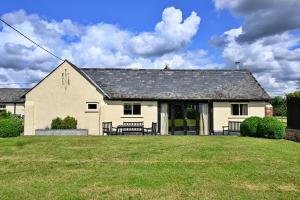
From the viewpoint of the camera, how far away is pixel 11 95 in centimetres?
5853

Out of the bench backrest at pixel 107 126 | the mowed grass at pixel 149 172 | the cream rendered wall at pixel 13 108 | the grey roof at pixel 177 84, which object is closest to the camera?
the mowed grass at pixel 149 172

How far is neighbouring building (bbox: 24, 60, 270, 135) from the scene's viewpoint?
2806 centimetres

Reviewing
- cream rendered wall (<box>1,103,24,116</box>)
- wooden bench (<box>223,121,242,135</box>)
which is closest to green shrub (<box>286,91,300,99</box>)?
wooden bench (<box>223,121,242,135</box>)

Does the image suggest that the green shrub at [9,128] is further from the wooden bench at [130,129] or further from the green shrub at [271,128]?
the green shrub at [271,128]

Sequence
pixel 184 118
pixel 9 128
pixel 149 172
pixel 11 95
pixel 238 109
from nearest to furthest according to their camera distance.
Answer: pixel 149 172
pixel 9 128
pixel 184 118
pixel 238 109
pixel 11 95

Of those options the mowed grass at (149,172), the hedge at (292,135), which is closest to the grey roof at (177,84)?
the hedge at (292,135)

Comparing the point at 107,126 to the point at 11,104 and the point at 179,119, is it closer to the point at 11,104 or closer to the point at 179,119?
the point at 179,119

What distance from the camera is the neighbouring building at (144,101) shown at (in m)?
28.1

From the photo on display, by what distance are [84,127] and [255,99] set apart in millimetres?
13844

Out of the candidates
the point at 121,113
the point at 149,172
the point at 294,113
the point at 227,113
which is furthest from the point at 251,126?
the point at 149,172

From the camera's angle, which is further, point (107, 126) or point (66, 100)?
point (66, 100)

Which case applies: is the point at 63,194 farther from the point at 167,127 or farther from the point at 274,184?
the point at 167,127

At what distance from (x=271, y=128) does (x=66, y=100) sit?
15420mm

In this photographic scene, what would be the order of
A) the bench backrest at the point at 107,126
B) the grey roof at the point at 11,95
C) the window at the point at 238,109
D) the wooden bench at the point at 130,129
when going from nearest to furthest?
the wooden bench at the point at 130,129
the bench backrest at the point at 107,126
the window at the point at 238,109
the grey roof at the point at 11,95
